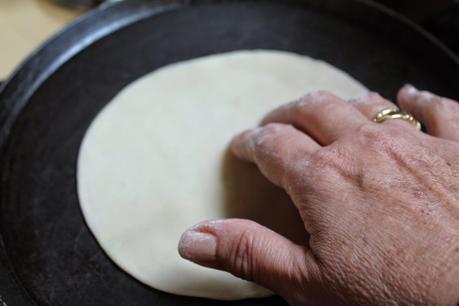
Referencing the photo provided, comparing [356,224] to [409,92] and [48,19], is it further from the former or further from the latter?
[48,19]

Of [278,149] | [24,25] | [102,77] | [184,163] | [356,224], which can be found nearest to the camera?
[356,224]

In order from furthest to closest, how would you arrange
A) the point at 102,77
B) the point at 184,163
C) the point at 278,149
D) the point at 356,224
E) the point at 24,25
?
the point at 24,25, the point at 102,77, the point at 184,163, the point at 278,149, the point at 356,224

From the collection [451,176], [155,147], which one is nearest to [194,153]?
[155,147]

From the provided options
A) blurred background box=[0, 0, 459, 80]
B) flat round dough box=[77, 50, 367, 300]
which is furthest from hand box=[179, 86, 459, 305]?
blurred background box=[0, 0, 459, 80]

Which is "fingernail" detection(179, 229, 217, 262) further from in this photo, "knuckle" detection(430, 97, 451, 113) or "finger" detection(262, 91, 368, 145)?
"knuckle" detection(430, 97, 451, 113)

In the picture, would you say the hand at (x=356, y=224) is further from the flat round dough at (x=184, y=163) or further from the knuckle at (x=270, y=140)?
the flat round dough at (x=184, y=163)

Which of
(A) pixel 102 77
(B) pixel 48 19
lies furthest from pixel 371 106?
(B) pixel 48 19
